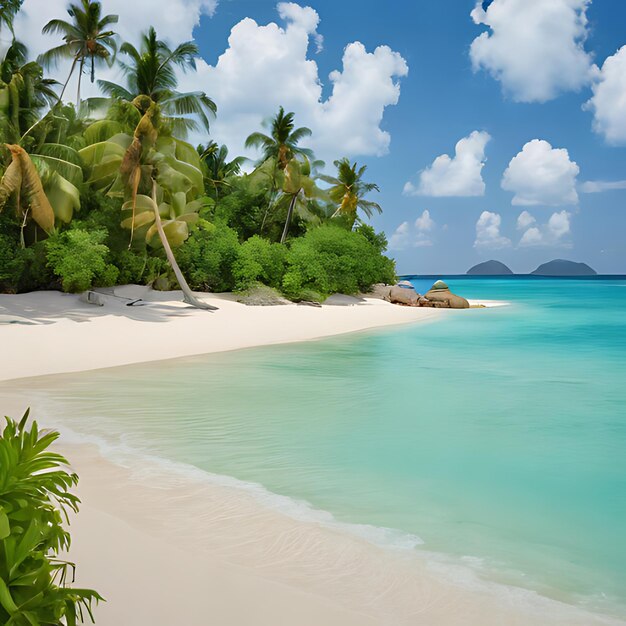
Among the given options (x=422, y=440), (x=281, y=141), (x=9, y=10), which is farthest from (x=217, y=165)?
(x=422, y=440)

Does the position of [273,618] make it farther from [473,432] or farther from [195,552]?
[473,432]

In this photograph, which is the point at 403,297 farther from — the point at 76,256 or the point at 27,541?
the point at 27,541

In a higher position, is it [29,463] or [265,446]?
[29,463]

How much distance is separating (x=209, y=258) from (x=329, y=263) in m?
5.84

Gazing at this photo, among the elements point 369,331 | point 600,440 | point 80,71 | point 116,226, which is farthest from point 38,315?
point 80,71

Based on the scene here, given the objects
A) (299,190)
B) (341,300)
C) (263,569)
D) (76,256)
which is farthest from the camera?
(299,190)

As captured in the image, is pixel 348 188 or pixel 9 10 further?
pixel 348 188

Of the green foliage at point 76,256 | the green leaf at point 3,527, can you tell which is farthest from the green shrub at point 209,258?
the green leaf at point 3,527

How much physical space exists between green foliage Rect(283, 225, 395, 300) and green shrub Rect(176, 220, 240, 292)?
2543 mm

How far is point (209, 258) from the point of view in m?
23.9

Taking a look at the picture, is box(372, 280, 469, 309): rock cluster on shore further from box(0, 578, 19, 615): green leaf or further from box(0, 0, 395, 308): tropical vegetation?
box(0, 578, 19, 615): green leaf

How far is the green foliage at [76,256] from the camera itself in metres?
17.8

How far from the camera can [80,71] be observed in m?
28.1

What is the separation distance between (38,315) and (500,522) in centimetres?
1452
